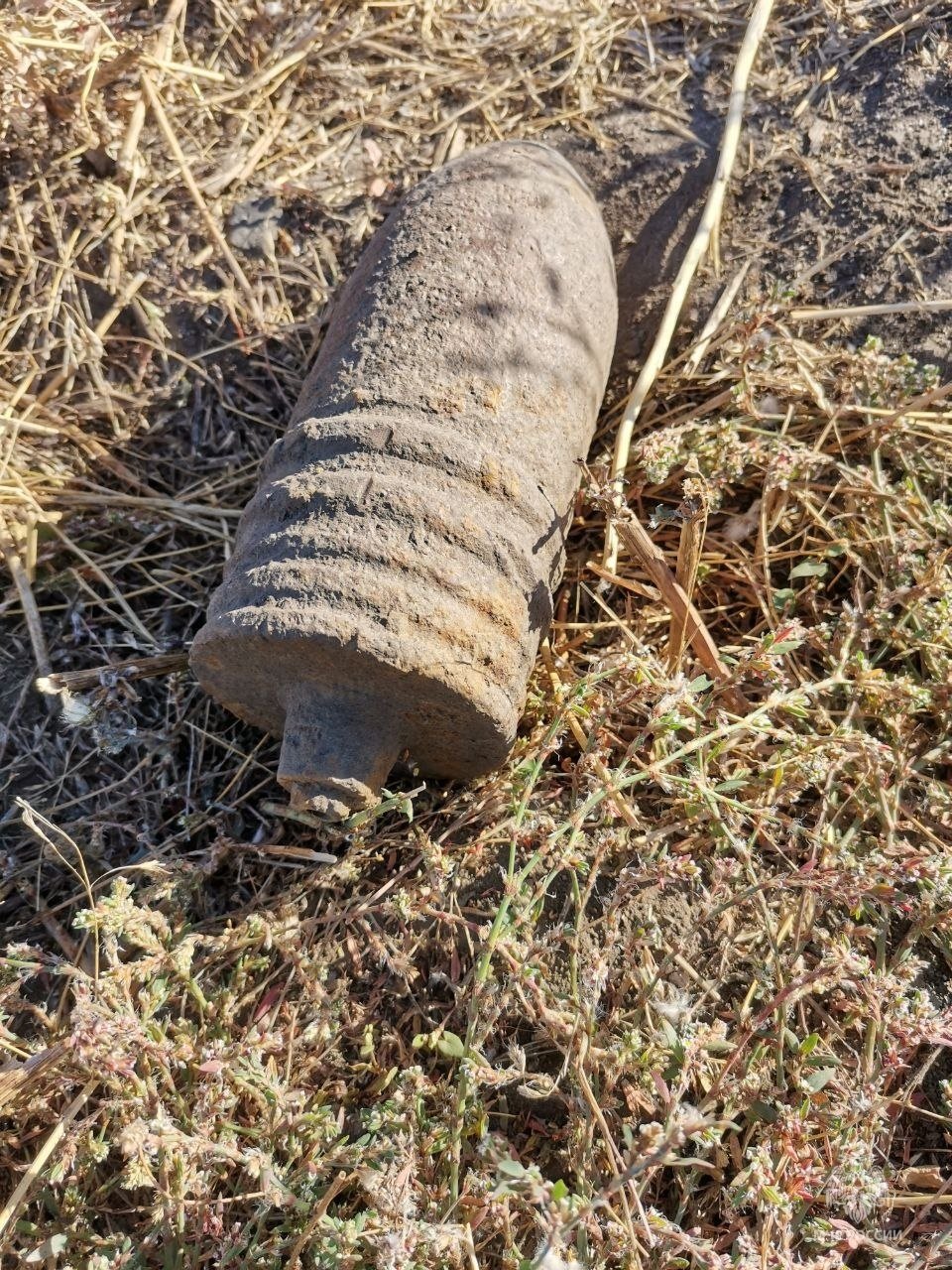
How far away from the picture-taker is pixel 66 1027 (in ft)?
6.64

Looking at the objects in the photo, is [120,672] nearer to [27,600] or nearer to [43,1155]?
[27,600]

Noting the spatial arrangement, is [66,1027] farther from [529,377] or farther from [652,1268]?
[529,377]

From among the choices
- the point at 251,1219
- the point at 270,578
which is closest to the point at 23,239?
the point at 270,578

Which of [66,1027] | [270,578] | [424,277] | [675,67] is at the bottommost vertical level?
[66,1027]

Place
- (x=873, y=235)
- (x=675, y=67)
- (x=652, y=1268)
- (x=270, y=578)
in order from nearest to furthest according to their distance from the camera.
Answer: (x=652, y=1268) → (x=270, y=578) → (x=873, y=235) → (x=675, y=67)

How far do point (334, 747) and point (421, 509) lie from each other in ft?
1.64

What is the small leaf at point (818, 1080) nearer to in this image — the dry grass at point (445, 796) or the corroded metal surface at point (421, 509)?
the dry grass at point (445, 796)

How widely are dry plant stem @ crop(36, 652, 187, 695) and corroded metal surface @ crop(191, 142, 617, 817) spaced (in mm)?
405

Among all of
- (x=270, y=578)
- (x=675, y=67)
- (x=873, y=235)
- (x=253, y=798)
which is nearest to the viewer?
(x=270, y=578)

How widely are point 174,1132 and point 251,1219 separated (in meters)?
0.23

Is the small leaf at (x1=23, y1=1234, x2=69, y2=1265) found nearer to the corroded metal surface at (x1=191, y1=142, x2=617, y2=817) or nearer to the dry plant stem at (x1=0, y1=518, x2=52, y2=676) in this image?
the corroded metal surface at (x1=191, y1=142, x2=617, y2=817)

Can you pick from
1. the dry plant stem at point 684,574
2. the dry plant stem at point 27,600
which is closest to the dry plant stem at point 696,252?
the dry plant stem at point 684,574

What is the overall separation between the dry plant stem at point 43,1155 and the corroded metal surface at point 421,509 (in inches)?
27.1

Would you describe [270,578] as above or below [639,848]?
above
